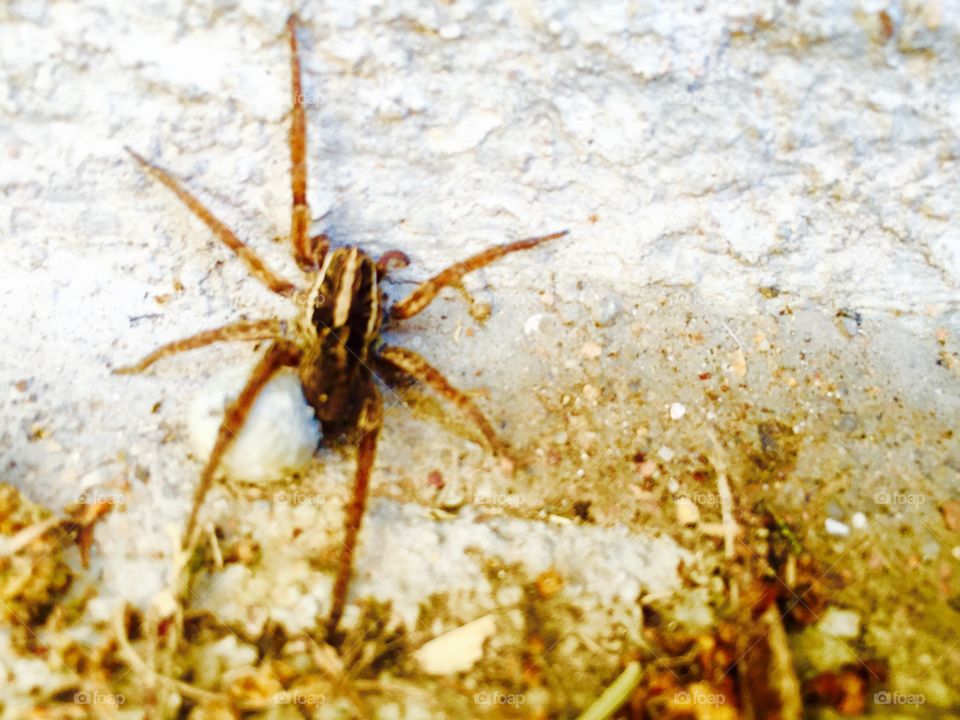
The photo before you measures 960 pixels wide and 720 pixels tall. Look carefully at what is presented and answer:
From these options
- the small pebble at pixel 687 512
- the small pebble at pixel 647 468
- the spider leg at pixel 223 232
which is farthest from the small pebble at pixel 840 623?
the spider leg at pixel 223 232

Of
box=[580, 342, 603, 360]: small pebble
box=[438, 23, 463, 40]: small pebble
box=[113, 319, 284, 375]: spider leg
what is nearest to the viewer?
box=[438, 23, 463, 40]: small pebble

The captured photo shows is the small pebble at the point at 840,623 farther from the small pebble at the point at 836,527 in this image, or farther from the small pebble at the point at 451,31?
the small pebble at the point at 451,31

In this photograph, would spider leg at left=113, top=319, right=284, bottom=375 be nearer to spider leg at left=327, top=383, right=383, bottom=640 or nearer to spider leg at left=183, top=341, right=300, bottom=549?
spider leg at left=183, top=341, right=300, bottom=549

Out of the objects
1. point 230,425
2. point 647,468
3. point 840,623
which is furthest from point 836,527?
point 230,425

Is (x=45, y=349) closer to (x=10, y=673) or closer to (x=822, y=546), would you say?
(x=10, y=673)

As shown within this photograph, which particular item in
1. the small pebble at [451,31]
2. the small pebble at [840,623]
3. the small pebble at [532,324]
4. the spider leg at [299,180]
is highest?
the small pebble at [451,31]

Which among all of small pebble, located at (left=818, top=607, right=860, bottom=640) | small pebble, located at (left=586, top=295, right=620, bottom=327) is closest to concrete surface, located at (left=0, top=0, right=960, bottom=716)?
small pebble, located at (left=586, top=295, right=620, bottom=327)

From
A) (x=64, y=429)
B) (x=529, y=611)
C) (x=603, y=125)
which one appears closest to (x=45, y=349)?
(x=64, y=429)
